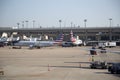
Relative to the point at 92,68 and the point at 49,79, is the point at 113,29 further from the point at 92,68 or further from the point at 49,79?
the point at 49,79

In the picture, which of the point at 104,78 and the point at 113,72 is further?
the point at 113,72

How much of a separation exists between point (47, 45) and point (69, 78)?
105 meters

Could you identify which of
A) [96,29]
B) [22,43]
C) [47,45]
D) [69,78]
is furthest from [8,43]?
[69,78]

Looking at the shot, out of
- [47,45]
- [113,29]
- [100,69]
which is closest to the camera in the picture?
[100,69]

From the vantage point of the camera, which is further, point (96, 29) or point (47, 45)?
point (96, 29)

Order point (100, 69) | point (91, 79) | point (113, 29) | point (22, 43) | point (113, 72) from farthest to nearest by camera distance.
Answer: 1. point (113, 29)
2. point (22, 43)
3. point (100, 69)
4. point (113, 72)
5. point (91, 79)

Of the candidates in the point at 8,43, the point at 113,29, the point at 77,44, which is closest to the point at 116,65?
the point at 77,44

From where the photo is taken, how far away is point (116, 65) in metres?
37.9

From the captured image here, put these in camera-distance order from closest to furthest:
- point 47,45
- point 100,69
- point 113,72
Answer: point 113,72, point 100,69, point 47,45

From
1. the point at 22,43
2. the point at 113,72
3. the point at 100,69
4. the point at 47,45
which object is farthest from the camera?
the point at 22,43

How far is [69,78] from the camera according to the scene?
3275 centimetres

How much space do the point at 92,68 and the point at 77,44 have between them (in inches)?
4113

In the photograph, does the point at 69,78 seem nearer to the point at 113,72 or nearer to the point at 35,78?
the point at 35,78

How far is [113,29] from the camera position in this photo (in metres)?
190
